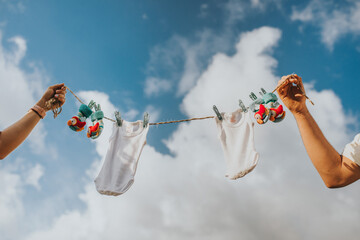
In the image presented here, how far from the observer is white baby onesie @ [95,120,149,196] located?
3.32 m

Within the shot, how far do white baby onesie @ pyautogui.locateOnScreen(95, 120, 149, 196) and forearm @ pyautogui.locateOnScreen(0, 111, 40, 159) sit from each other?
133cm

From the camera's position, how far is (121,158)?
3.55 m

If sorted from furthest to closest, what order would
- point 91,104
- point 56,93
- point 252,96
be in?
point 91,104 → point 252,96 → point 56,93

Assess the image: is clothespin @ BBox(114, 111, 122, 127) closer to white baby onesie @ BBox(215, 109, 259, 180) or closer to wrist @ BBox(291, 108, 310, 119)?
white baby onesie @ BBox(215, 109, 259, 180)

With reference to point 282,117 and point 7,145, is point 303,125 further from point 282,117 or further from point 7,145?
point 7,145

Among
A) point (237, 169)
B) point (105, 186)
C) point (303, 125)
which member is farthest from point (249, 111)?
point (105, 186)

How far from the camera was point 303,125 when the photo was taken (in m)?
2.21

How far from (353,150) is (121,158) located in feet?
8.64

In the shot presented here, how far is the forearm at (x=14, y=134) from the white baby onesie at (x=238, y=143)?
7.23 feet

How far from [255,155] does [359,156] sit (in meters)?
1.29

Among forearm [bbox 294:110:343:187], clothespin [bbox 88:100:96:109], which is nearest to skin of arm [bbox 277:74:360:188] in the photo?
forearm [bbox 294:110:343:187]

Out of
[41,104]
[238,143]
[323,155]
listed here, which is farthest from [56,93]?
[323,155]

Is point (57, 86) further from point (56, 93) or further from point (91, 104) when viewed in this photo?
point (91, 104)

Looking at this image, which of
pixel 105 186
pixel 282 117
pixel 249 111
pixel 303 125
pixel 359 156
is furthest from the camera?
pixel 249 111
